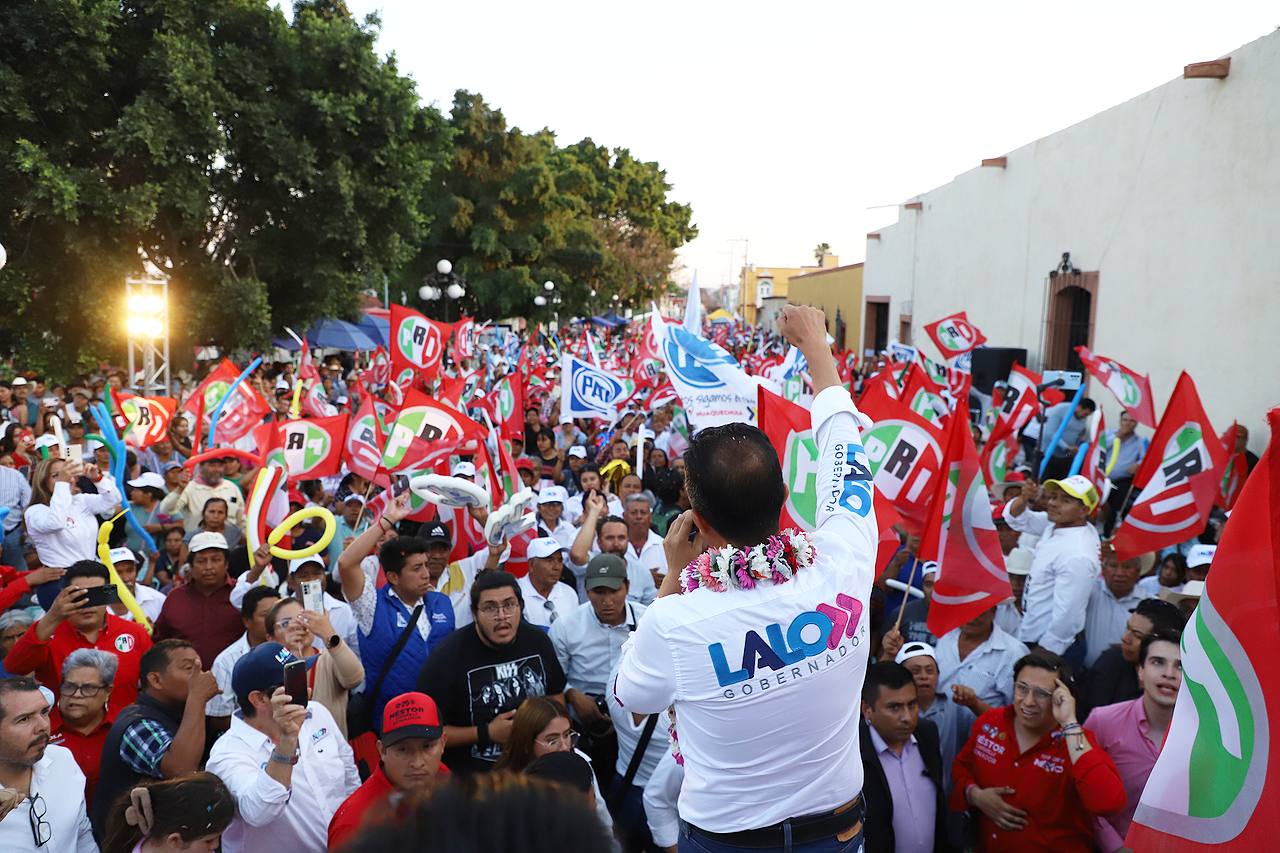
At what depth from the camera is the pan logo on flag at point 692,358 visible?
777 cm

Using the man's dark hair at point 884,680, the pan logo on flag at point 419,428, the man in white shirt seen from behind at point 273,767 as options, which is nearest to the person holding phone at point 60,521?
the pan logo on flag at point 419,428

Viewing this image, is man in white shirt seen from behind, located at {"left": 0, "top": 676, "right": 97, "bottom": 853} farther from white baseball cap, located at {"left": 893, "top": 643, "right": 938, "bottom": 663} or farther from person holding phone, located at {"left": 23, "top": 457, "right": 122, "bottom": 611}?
person holding phone, located at {"left": 23, "top": 457, "right": 122, "bottom": 611}

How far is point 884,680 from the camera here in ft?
13.5

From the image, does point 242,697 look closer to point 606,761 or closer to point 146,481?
point 606,761

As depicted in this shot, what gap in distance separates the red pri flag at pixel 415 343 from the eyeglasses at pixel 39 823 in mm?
9415

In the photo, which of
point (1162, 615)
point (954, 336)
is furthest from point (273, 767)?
point (954, 336)

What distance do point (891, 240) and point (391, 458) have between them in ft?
88.7

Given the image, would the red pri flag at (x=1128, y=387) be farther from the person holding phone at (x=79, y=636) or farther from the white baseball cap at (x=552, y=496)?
the person holding phone at (x=79, y=636)

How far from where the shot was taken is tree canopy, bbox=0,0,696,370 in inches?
706

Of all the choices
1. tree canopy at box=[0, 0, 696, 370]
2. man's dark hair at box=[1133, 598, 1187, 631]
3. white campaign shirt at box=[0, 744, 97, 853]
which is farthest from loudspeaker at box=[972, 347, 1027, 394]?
white campaign shirt at box=[0, 744, 97, 853]

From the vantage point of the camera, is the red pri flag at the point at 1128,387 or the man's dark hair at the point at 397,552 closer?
the man's dark hair at the point at 397,552

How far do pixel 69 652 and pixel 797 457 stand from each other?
3.91 m

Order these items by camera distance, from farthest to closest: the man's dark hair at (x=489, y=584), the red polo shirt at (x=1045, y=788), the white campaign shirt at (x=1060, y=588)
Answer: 1. the white campaign shirt at (x=1060, y=588)
2. the man's dark hair at (x=489, y=584)
3. the red polo shirt at (x=1045, y=788)

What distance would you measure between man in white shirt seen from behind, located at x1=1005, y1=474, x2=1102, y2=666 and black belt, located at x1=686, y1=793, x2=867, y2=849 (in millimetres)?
3790
